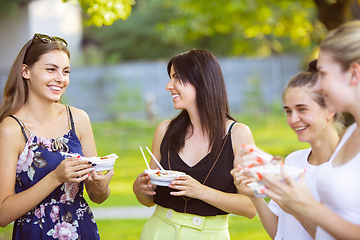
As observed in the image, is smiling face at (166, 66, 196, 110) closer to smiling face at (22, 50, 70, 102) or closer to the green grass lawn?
smiling face at (22, 50, 70, 102)

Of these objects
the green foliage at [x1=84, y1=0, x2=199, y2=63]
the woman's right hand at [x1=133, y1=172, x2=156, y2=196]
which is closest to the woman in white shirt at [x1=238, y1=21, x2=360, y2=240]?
the woman's right hand at [x1=133, y1=172, x2=156, y2=196]

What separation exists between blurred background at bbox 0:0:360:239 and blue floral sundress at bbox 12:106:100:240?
72 cm

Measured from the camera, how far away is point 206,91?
2.62 meters

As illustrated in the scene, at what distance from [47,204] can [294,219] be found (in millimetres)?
1587

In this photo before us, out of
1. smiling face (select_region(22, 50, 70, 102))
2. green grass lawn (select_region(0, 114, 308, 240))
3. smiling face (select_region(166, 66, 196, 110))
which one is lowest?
green grass lawn (select_region(0, 114, 308, 240))

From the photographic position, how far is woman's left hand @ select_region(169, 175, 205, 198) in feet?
7.52

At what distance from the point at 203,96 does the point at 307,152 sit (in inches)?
32.4

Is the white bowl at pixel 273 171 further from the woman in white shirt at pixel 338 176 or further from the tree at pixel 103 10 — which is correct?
the tree at pixel 103 10

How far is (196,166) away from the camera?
257cm

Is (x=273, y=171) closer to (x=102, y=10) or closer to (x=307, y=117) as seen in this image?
(x=307, y=117)

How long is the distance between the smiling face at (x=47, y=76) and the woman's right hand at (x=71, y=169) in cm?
54

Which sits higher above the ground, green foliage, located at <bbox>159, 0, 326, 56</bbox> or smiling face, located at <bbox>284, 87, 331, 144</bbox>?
green foliage, located at <bbox>159, 0, 326, 56</bbox>

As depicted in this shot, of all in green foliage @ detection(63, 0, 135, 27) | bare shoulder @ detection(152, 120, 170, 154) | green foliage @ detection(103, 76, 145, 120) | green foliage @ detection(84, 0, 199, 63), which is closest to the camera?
bare shoulder @ detection(152, 120, 170, 154)

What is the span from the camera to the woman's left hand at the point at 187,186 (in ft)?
7.52
